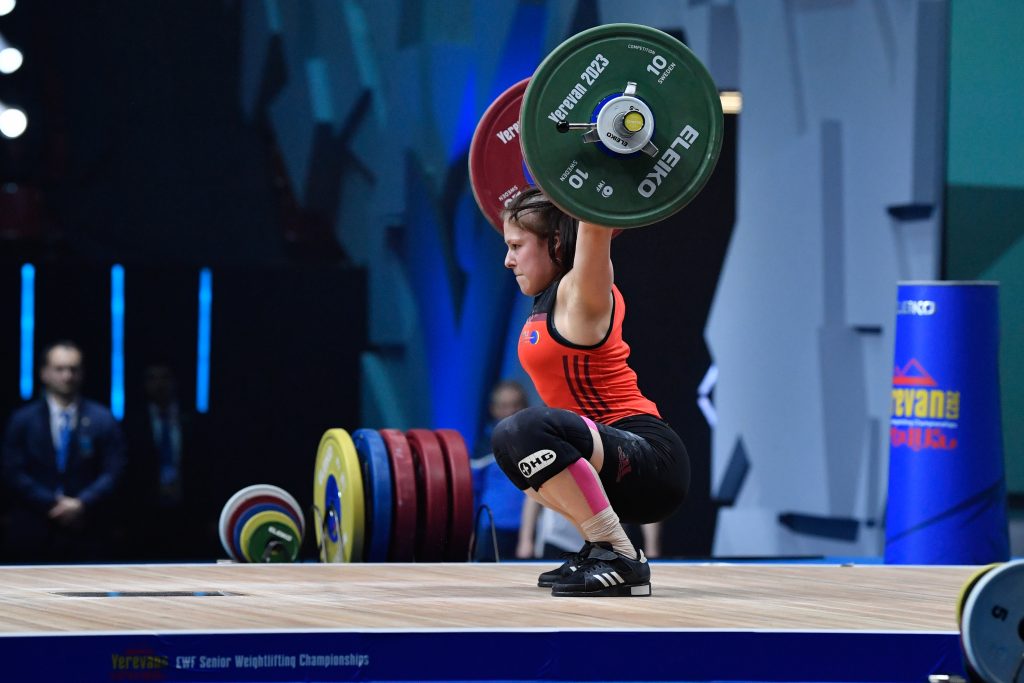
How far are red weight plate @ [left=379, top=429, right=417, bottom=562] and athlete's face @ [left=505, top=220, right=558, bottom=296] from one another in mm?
1616

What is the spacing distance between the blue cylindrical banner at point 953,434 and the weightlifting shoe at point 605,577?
2532mm

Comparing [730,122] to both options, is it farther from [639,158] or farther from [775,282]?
[639,158]

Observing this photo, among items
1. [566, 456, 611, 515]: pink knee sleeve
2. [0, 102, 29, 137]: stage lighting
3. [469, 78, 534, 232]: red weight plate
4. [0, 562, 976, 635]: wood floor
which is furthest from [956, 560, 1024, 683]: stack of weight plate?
[0, 102, 29, 137]: stage lighting

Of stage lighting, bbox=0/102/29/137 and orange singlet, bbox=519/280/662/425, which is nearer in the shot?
orange singlet, bbox=519/280/662/425

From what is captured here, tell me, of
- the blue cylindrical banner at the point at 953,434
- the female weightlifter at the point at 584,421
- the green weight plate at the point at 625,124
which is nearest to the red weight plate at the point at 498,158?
the female weightlifter at the point at 584,421

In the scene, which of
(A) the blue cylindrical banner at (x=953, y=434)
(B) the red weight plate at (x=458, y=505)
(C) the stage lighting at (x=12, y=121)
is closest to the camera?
(B) the red weight plate at (x=458, y=505)

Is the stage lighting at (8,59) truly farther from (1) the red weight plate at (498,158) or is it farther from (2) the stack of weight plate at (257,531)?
(1) the red weight plate at (498,158)

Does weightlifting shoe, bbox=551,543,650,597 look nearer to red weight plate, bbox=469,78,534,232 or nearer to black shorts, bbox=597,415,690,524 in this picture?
black shorts, bbox=597,415,690,524

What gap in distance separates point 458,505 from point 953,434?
2.02m

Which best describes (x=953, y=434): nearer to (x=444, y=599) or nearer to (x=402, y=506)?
(x=402, y=506)

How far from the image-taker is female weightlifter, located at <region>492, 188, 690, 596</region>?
11.3ft

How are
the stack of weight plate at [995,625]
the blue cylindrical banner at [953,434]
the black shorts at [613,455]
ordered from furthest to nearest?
the blue cylindrical banner at [953,434] → the black shorts at [613,455] → the stack of weight plate at [995,625]

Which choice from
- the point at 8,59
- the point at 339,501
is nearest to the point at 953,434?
the point at 339,501

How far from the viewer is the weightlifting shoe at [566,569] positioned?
12.0 feet
